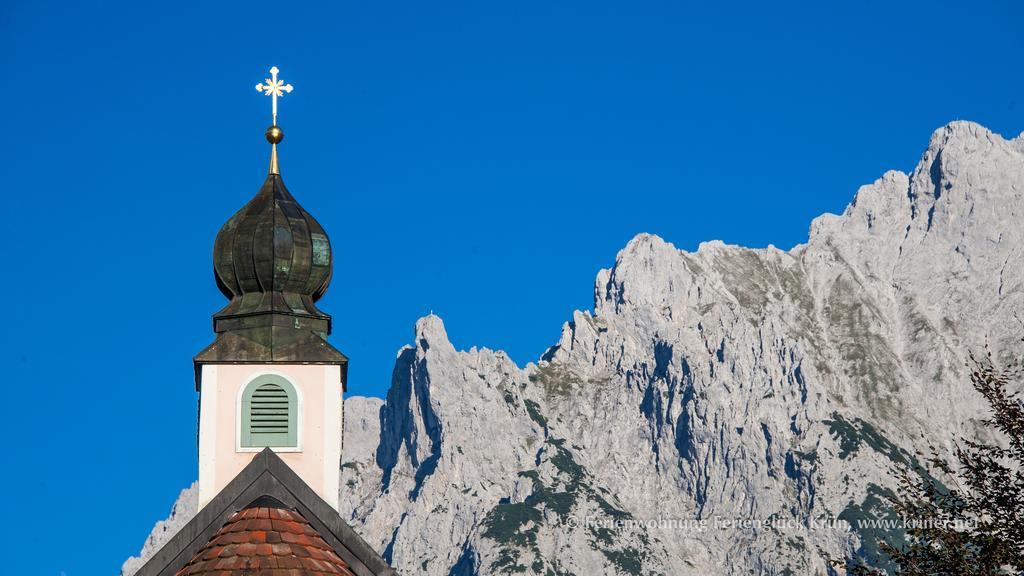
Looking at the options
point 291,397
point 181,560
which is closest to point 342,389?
point 291,397

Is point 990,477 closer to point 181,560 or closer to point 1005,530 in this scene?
point 1005,530

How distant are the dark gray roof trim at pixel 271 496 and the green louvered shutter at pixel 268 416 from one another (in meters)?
3.38

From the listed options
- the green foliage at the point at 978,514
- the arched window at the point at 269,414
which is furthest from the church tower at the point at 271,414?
the green foliage at the point at 978,514

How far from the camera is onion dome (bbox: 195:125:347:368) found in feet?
96.7

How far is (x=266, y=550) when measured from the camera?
75.4 feet

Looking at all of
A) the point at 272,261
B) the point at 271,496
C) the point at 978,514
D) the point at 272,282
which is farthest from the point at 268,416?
the point at 978,514

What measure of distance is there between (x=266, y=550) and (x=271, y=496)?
226cm

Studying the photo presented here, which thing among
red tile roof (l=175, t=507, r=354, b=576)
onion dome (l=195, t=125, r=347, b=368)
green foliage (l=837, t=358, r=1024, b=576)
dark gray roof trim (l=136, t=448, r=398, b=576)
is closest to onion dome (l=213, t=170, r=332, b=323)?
onion dome (l=195, t=125, r=347, b=368)

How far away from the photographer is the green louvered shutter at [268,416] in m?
29.1

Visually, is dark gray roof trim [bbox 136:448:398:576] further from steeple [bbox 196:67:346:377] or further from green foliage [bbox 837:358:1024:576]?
green foliage [bbox 837:358:1024:576]

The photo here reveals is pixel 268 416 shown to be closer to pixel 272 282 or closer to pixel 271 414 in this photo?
pixel 271 414

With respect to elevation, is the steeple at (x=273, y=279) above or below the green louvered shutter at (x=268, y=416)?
above

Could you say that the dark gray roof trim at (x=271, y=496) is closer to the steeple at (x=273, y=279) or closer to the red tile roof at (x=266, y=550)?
the red tile roof at (x=266, y=550)

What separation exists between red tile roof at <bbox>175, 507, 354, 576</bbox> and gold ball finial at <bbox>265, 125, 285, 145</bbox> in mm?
9563
